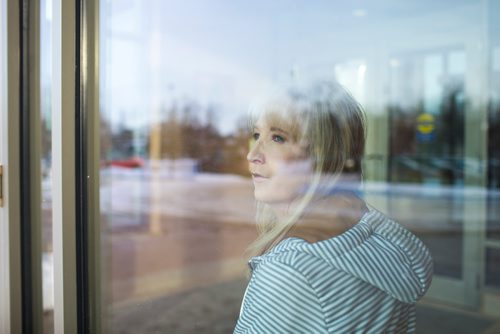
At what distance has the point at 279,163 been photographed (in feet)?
2.56

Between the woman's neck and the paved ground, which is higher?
the woman's neck

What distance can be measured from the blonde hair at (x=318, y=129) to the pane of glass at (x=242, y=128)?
114 mm

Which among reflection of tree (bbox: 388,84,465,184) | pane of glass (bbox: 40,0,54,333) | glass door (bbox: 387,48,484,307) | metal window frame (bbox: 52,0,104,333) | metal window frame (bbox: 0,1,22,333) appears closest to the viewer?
metal window frame (bbox: 52,0,104,333)

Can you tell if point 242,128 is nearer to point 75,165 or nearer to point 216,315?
point 75,165

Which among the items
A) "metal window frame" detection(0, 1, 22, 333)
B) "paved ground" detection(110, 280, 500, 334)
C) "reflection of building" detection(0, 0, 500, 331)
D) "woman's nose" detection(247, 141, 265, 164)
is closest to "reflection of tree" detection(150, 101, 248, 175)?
"reflection of building" detection(0, 0, 500, 331)

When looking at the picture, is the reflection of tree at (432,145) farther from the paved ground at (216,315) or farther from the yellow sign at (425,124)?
the paved ground at (216,315)

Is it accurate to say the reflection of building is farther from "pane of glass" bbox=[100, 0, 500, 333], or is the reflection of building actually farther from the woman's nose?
the woman's nose

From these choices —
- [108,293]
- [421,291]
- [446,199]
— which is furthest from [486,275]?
[421,291]

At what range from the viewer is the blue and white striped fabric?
0.62m

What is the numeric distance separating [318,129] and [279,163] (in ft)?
0.28

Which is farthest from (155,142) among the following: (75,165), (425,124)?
(75,165)

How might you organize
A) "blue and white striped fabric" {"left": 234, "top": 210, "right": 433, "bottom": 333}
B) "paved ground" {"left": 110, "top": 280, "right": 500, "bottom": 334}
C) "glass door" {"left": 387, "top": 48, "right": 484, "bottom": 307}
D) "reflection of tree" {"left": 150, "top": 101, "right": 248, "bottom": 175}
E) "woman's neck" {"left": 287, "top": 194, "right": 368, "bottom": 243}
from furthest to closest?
"reflection of tree" {"left": 150, "top": 101, "right": 248, "bottom": 175} → "glass door" {"left": 387, "top": 48, "right": 484, "bottom": 307} → "paved ground" {"left": 110, "top": 280, "right": 500, "bottom": 334} → "woman's neck" {"left": 287, "top": 194, "right": 368, "bottom": 243} → "blue and white striped fabric" {"left": 234, "top": 210, "right": 433, "bottom": 333}

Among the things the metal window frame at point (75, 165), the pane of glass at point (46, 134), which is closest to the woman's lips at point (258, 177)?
the metal window frame at point (75, 165)

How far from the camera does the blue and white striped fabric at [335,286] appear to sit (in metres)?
0.62
